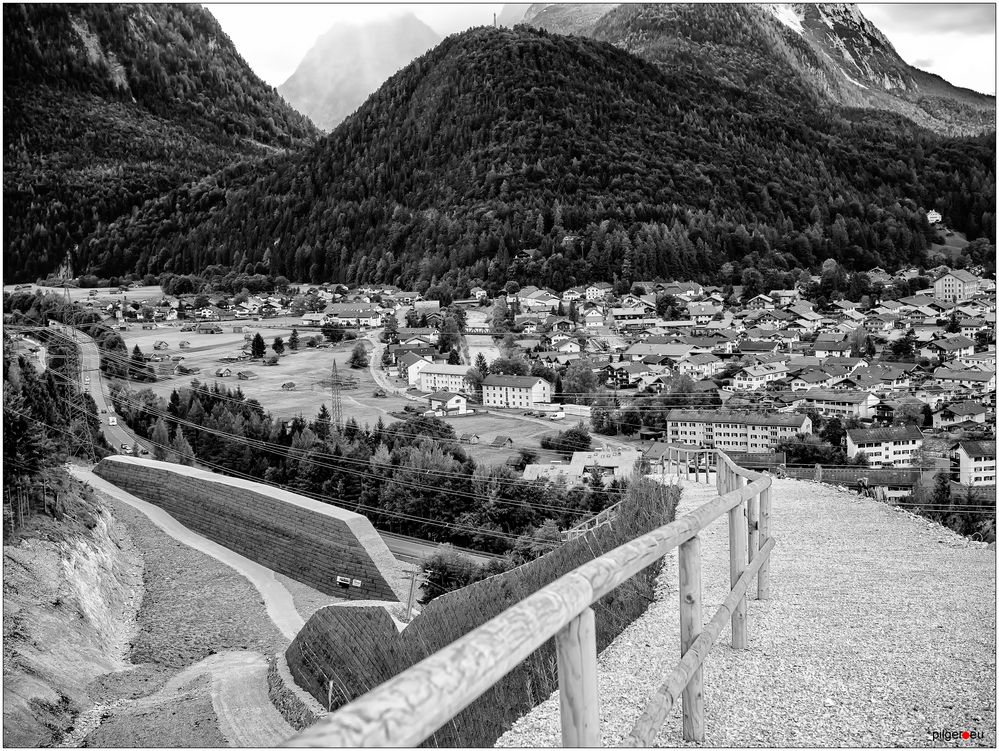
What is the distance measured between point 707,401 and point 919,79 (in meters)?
108

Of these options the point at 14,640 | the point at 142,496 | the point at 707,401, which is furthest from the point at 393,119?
the point at 14,640

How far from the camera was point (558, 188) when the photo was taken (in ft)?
188

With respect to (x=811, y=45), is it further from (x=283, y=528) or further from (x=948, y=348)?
(x=283, y=528)

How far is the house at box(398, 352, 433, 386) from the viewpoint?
29492 mm

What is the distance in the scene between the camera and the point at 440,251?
53156 millimetres

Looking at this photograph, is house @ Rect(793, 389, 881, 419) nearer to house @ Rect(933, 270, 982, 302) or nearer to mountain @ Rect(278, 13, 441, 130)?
house @ Rect(933, 270, 982, 302)

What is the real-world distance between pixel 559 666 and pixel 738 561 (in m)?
1.18

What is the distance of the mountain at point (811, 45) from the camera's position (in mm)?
91812

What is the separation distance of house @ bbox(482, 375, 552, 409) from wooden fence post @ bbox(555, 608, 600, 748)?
2470 centimetres

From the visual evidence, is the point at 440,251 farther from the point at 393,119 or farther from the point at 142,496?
the point at 142,496

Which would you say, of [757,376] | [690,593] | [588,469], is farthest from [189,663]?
[757,376]

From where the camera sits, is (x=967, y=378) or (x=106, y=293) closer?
(x=967, y=378)

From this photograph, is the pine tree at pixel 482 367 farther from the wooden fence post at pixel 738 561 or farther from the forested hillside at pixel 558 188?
the wooden fence post at pixel 738 561

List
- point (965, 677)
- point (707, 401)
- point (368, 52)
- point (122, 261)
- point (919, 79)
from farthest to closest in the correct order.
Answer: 1. point (919, 79)
2. point (368, 52)
3. point (122, 261)
4. point (707, 401)
5. point (965, 677)
